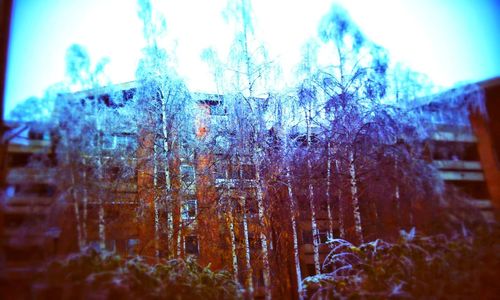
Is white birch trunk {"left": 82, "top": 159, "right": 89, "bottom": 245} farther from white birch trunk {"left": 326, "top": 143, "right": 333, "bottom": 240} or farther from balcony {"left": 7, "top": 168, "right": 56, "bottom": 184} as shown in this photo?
white birch trunk {"left": 326, "top": 143, "right": 333, "bottom": 240}

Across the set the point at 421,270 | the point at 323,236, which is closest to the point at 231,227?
the point at 323,236

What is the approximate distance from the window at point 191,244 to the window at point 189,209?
0.78ft

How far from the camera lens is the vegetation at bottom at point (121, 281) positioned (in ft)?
9.51

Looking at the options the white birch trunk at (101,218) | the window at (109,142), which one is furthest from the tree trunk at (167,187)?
the white birch trunk at (101,218)

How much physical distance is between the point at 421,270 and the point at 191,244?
2454mm

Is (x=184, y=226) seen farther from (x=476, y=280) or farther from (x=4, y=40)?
(x=476, y=280)

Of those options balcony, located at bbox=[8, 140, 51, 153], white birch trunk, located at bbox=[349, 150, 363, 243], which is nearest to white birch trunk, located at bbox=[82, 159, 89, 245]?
balcony, located at bbox=[8, 140, 51, 153]

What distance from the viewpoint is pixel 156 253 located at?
12.9 ft

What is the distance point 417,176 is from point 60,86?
4057 mm

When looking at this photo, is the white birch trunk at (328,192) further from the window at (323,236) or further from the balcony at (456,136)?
the balcony at (456,136)

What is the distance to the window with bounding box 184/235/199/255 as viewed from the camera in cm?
427

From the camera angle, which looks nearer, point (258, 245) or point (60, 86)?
point (60, 86)

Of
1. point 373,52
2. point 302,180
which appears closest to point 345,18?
point 373,52

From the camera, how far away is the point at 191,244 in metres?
4.32
